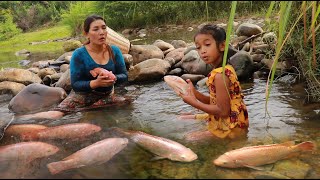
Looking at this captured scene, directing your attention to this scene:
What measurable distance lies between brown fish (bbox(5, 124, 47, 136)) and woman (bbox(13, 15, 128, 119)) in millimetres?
520

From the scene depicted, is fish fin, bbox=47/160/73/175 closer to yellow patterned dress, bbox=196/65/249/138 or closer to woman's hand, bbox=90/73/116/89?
yellow patterned dress, bbox=196/65/249/138

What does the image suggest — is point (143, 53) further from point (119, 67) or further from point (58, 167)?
point (58, 167)

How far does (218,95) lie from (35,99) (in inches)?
126

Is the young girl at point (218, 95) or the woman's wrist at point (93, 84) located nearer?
→ the young girl at point (218, 95)

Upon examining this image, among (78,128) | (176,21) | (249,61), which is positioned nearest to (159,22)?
(176,21)

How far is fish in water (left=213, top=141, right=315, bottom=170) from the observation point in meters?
2.62

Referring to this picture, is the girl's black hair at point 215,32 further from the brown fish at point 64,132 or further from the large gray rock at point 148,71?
the large gray rock at point 148,71

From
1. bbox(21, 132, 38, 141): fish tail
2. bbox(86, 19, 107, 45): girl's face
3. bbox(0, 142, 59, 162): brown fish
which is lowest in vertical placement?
bbox(21, 132, 38, 141): fish tail

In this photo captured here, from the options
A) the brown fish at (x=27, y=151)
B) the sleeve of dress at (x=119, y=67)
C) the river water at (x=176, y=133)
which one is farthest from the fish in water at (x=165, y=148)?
the sleeve of dress at (x=119, y=67)

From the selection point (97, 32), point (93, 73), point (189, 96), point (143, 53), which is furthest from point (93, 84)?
point (143, 53)

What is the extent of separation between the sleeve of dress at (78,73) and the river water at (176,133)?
0.37 metres

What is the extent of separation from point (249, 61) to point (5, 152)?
174 inches

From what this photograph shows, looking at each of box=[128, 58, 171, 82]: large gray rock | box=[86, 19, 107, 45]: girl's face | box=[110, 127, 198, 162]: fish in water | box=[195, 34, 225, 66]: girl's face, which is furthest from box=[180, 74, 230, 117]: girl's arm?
box=[128, 58, 171, 82]: large gray rock

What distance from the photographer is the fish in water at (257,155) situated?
8.59ft
